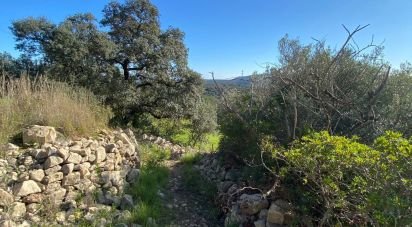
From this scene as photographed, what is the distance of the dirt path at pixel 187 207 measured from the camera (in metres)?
4.22

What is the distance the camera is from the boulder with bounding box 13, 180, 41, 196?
12.0 feet

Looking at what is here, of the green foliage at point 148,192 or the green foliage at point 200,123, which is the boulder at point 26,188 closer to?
the green foliage at point 148,192

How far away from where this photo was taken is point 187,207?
15.2 ft

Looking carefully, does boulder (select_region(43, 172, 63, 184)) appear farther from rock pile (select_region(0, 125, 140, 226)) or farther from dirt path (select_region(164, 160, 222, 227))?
dirt path (select_region(164, 160, 222, 227))

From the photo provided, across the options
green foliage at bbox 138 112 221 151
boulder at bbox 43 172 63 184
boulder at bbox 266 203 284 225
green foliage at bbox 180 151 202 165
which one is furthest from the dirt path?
green foliage at bbox 138 112 221 151

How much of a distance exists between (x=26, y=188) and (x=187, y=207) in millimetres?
2177

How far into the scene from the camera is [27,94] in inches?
211

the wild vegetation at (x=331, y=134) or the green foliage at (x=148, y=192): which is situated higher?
the wild vegetation at (x=331, y=134)

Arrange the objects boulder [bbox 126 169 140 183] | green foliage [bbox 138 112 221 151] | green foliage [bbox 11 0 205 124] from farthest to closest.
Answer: green foliage [bbox 138 112 221 151] < green foliage [bbox 11 0 205 124] < boulder [bbox 126 169 140 183]

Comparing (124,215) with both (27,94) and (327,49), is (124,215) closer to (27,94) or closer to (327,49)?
(27,94)

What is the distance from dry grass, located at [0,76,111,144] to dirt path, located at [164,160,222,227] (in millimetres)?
1848

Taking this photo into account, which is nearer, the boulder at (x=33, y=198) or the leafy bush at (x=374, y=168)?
the leafy bush at (x=374, y=168)

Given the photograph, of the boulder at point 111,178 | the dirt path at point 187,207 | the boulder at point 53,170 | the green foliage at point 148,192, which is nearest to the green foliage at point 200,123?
the green foliage at point 148,192

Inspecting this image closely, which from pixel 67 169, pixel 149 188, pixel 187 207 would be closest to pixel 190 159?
pixel 149 188
